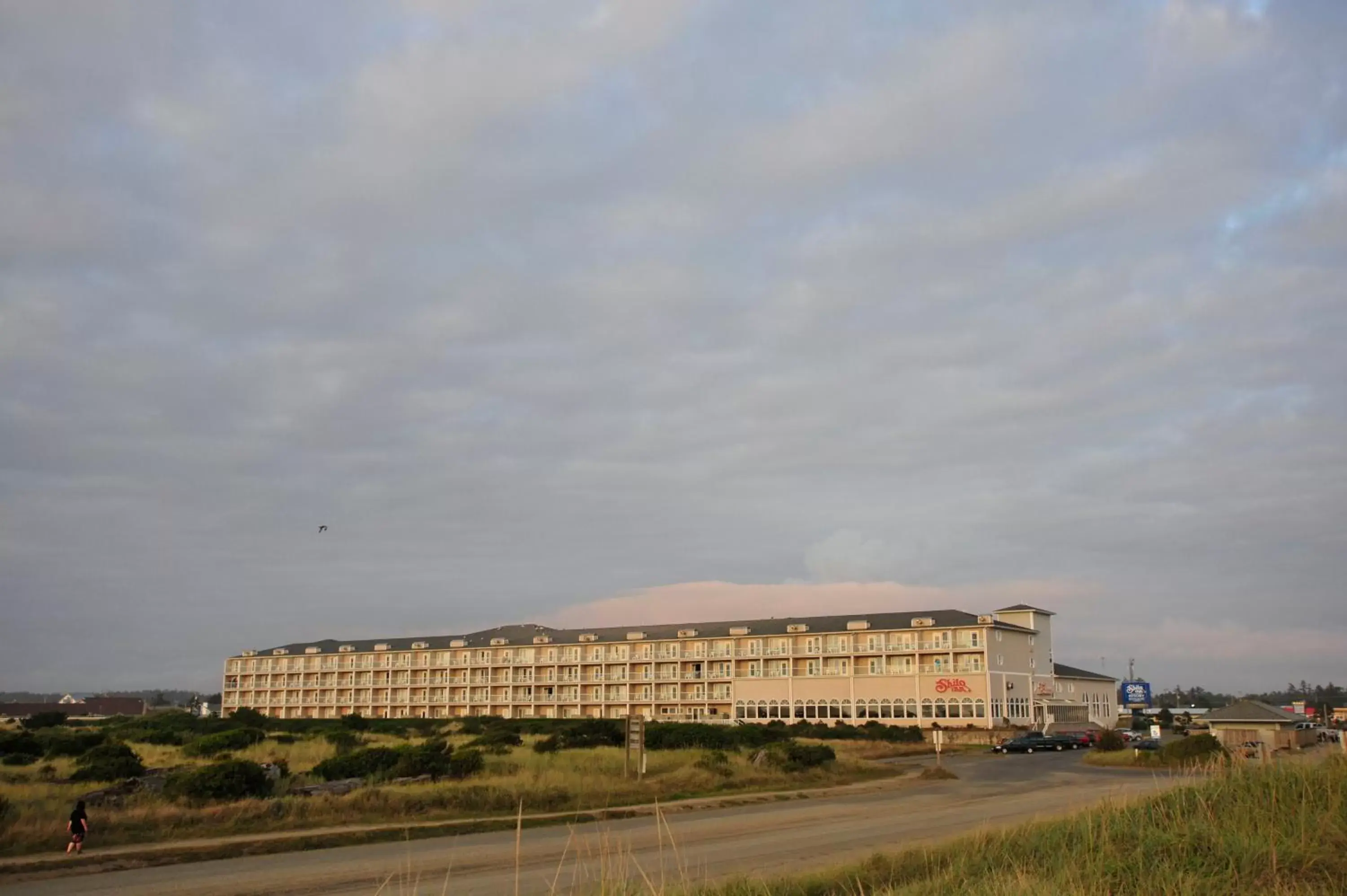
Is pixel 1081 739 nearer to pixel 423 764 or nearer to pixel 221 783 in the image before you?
pixel 423 764

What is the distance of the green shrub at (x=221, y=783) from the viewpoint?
26359 millimetres

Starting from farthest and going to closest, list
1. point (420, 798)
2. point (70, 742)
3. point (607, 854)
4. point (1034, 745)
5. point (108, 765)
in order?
point (1034, 745) < point (70, 742) < point (108, 765) < point (420, 798) < point (607, 854)

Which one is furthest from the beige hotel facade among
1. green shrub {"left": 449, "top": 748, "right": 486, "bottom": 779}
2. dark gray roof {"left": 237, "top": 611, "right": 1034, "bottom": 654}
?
green shrub {"left": 449, "top": 748, "right": 486, "bottom": 779}

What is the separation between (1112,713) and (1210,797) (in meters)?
107

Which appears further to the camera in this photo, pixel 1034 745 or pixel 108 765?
pixel 1034 745

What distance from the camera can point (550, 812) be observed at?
27.3 metres

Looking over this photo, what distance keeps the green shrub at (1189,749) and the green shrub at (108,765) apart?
36.2 meters

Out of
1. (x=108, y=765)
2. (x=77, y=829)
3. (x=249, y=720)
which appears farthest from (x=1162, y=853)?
(x=249, y=720)

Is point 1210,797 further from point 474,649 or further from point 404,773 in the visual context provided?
point 474,649

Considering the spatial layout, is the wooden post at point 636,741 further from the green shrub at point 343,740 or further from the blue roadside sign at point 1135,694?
the blue roadside sign at point 1135,694

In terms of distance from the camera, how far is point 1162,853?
1037 cm

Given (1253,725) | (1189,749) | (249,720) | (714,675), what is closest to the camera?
(1189,749)

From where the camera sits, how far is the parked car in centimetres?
6278

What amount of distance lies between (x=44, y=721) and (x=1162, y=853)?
9769 cm
